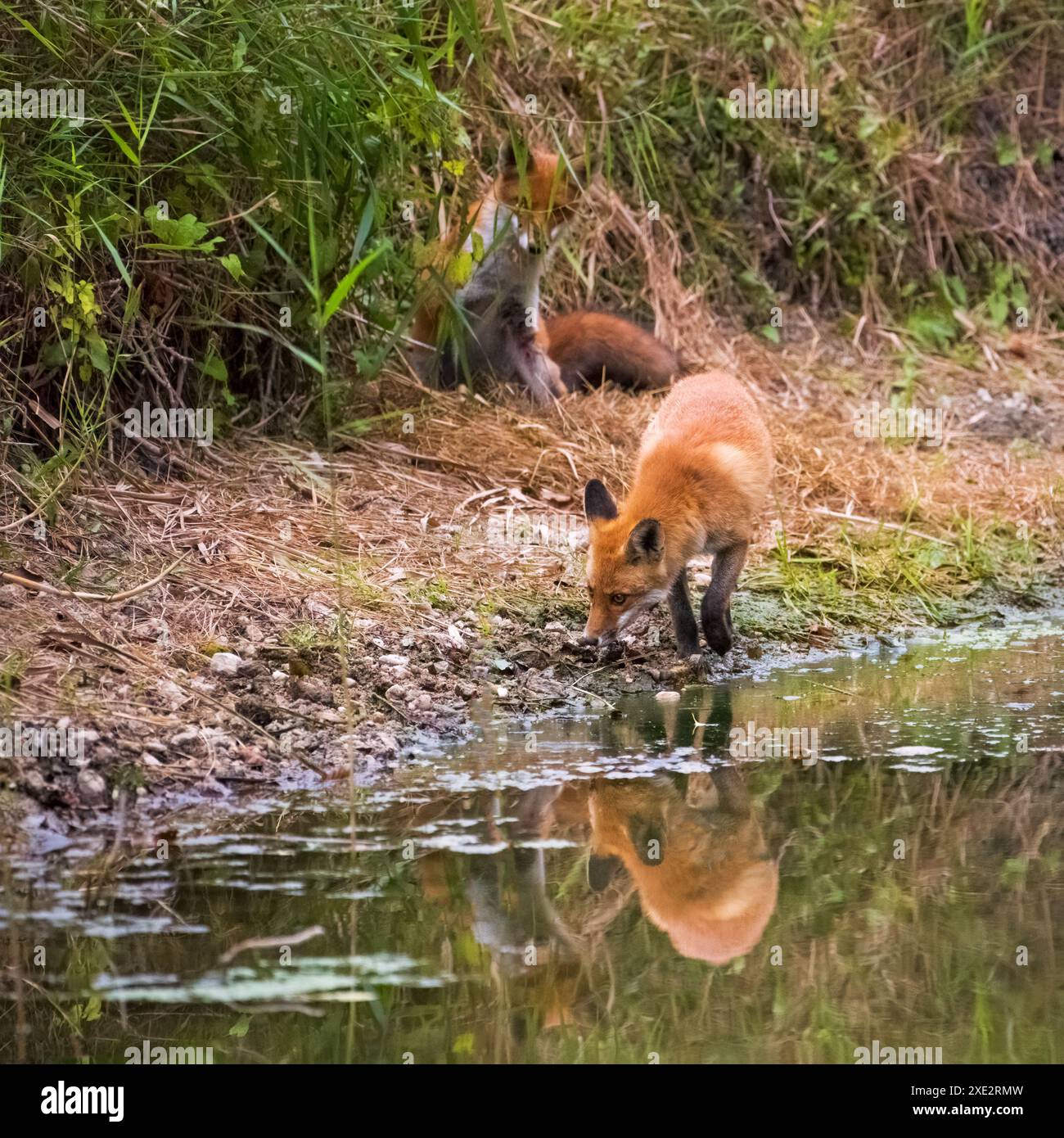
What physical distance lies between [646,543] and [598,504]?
0.36m

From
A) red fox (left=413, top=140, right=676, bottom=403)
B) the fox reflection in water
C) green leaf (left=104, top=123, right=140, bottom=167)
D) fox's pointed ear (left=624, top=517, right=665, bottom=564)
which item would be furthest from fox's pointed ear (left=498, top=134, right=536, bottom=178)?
the fox reflection in water

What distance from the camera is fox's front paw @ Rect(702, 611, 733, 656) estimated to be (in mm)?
6332

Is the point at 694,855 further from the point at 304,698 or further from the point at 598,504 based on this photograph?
the point at 598,504

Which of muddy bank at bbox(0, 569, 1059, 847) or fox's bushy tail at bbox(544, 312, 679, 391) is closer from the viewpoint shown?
muddy bank at bbox(0, 569, 1059, 847)

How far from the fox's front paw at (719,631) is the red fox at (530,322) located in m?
2.22

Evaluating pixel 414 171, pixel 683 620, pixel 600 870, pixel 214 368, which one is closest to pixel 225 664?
pixel 600 870

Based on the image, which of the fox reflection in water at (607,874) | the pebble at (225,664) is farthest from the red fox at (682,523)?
the pebble at (225,664)

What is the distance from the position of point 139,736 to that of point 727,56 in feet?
24.2

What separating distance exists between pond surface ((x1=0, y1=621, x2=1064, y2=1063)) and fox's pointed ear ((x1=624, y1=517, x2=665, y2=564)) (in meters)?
0.83

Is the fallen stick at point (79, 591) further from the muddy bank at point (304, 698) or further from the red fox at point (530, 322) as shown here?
the red fox at point (530, 322)

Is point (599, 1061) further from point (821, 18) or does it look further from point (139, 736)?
point (821, 18)

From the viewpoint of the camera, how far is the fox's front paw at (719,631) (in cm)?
633

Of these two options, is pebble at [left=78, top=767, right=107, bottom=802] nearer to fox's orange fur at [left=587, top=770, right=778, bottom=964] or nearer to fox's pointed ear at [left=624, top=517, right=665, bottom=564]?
fox's orange fur at [left=587, top=770, right=778, bottom=964]

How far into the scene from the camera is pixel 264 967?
343 centimetres
